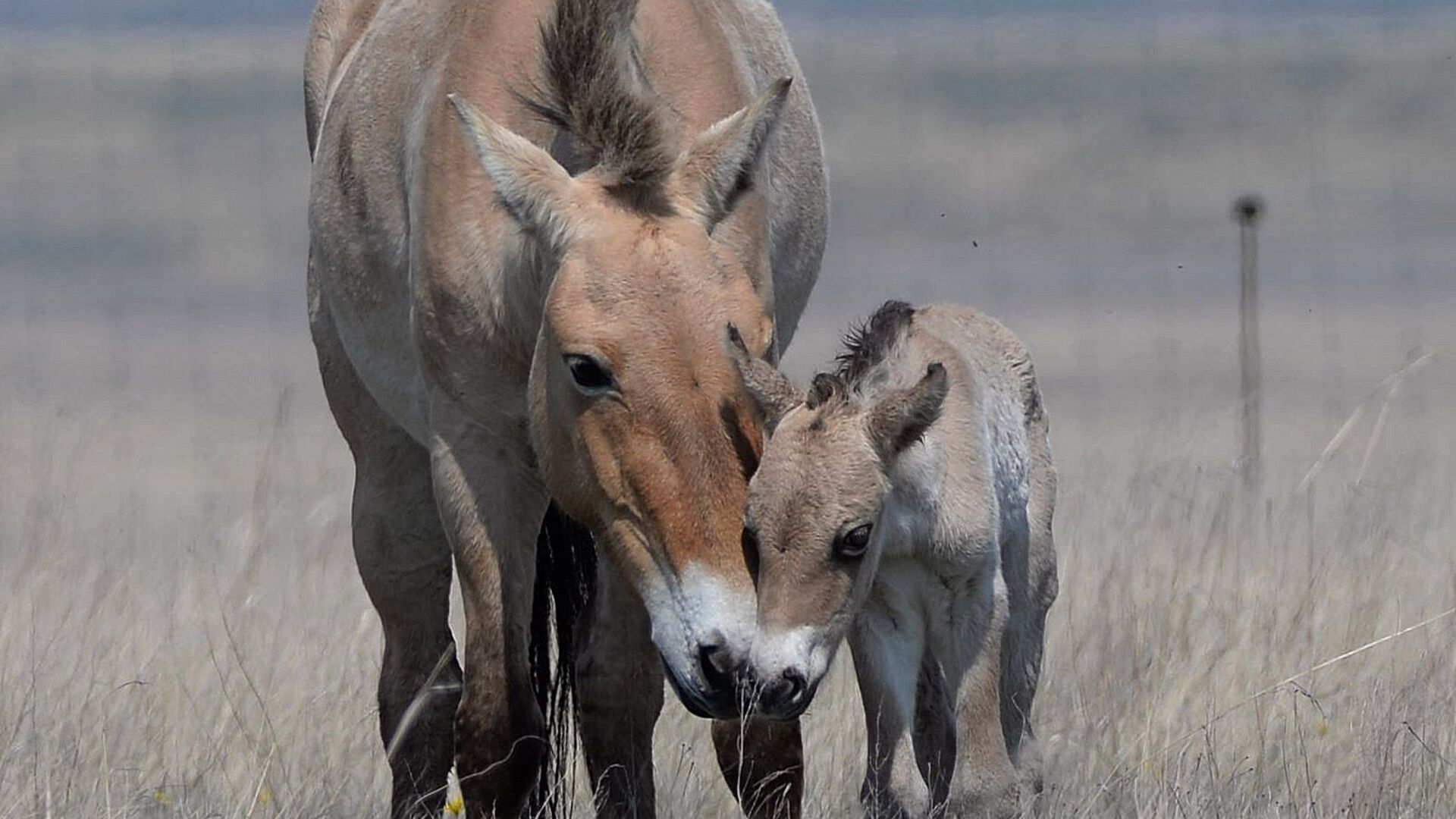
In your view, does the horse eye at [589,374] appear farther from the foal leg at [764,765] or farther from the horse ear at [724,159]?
the foal leg at [764,765]

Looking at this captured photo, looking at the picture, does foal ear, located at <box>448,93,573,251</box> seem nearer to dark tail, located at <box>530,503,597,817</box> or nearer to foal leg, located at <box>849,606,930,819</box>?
foal leg, located at <box>849,606,930,819</box>

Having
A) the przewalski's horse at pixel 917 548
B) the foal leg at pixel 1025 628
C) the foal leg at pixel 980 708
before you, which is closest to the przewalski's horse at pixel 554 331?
the przewalski's horse at pixel 917 548

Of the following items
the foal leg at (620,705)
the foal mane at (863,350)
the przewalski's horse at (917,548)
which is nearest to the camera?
the przewalski's horse at (917,548)

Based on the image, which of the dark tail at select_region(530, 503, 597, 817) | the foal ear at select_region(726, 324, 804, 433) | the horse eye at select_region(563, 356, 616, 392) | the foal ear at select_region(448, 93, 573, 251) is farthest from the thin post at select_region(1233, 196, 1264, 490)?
the horse eye at select_region(563, 356, 616, 392)

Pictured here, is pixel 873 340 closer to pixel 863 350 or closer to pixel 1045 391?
pixel 863 350

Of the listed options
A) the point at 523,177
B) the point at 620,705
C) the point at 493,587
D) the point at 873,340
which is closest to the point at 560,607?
the point at 620,705

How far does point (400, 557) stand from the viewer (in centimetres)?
690

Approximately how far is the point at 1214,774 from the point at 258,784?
233 centimetres

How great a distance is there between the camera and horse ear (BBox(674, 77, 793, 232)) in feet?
17.1

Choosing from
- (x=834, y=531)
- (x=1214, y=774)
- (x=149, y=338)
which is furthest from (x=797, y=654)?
(x=149, y=338)

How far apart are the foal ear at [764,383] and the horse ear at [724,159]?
14.9 inches

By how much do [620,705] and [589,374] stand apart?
1464 millimetres

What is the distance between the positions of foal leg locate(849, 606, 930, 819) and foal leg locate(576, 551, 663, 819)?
571 mm

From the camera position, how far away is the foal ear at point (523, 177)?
16.9 ft
